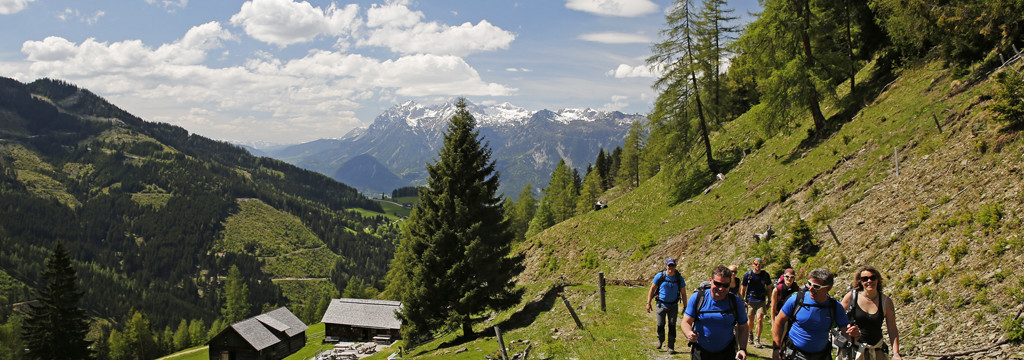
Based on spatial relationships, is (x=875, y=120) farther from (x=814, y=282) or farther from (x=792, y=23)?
(x=814, y=282)

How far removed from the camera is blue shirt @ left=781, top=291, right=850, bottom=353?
756 centimetres

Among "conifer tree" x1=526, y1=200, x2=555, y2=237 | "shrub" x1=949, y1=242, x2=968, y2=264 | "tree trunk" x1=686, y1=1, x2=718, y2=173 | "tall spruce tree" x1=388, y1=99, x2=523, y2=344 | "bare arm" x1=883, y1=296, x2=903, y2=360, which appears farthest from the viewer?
"conifer tree" x1=526, y1=200, x2=555, y2=237

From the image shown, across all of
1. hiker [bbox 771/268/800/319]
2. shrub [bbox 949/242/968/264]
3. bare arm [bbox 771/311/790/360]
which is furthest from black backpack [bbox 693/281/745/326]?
shrub [bbox 949/242/968/264]

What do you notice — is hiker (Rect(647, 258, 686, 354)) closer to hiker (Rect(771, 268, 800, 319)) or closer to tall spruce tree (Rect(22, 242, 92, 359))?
hiker (Rect(771, 268, 800, 319))

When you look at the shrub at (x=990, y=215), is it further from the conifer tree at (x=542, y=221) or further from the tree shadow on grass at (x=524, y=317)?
the conifer tree at (x=542, y=221)

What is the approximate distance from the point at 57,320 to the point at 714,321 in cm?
6744

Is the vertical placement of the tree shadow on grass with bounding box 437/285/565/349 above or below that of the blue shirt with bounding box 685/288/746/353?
below

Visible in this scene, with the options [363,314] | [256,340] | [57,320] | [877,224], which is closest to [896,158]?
[877,224]

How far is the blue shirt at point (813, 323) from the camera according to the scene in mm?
7557

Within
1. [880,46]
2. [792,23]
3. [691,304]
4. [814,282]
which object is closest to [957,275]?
[814,282]

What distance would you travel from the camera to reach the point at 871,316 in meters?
7.72

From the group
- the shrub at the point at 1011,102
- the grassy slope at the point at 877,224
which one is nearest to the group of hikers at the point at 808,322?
the grassy slope at the point at 877,224

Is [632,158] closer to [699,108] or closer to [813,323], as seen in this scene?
[699,108]

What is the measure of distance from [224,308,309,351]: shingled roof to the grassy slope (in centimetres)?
5075
